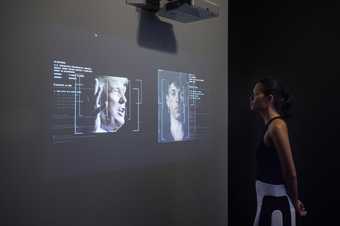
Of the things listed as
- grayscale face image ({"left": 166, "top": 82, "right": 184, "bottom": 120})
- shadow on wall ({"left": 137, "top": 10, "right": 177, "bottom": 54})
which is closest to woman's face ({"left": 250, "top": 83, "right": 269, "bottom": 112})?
grayscale face image ({"left": 166, "top": 82, "right": 184, "bottom": 120})

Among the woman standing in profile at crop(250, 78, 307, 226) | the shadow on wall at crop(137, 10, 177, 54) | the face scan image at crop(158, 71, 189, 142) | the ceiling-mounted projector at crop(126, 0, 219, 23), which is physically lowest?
the woman standing in profile at crop(250, 78, 307, 226)

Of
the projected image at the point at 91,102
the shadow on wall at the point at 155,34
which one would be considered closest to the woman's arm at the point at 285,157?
the projected image at the point at 91,102

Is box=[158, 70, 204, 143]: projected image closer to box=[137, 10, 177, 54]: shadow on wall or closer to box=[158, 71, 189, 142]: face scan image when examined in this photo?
box=[158, 71, 189, 142]: face scan image

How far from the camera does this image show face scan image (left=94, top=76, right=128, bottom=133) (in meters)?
2.45

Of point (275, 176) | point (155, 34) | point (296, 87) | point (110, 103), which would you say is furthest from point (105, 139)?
point (296, 87)

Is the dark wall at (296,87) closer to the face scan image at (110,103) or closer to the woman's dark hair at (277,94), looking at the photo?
the woman's dark hair at (277,94)

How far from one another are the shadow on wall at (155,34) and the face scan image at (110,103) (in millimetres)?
439

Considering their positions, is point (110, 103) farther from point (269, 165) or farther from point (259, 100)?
point (269, 165)

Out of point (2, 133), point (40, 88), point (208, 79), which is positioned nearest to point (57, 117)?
point (40, 88)

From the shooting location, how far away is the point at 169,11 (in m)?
2.79

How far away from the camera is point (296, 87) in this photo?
3.31 meters

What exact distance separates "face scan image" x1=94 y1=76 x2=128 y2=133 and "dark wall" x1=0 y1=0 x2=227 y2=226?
0.10 meters

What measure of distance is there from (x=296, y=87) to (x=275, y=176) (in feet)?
3.83

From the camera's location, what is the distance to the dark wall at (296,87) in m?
3.13
